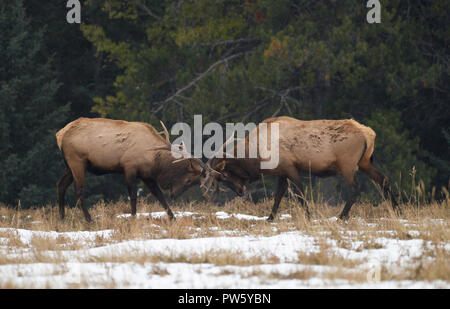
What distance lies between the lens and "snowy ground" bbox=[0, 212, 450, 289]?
5.67m

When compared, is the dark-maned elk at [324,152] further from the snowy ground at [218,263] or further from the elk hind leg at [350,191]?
the snowy ground at [218,263]

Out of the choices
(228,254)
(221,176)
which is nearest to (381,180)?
(221,176)

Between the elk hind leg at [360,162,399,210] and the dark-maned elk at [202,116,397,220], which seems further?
the elk hind leg at [360,162,399,210]

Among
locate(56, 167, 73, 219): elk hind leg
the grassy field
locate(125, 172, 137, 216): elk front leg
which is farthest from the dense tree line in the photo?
locate(56, 167, 73, 219): elk hind leg

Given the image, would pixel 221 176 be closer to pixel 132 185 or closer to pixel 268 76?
A: pixel 132 185

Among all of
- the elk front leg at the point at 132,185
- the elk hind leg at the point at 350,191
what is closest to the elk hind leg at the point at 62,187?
the elk front leg at the point at 132,185

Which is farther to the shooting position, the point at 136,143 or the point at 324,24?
the point at 324,24

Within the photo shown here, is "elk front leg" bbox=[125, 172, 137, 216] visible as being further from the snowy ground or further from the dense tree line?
the dense tree line

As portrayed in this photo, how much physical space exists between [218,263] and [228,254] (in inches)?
12.4

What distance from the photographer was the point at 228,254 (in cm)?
666
